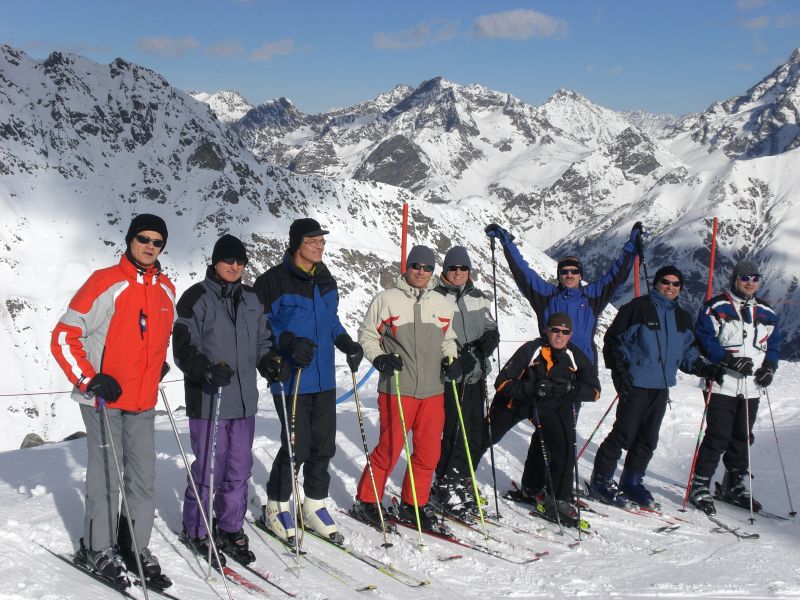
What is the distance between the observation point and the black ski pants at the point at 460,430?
7.52m

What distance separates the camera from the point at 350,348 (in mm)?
6305

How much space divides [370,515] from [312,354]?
6.07ft

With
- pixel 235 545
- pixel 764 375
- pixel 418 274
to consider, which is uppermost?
pixel 418 274

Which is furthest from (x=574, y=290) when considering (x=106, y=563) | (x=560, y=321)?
(x=106, y=563)

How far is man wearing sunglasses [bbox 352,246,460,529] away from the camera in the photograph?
670 centimetres

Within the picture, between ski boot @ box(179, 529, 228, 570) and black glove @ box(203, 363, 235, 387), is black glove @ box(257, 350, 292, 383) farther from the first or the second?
ski boot @ box(179, 529, 228, 570)

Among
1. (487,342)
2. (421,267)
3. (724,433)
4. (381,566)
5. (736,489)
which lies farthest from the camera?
(736,489)

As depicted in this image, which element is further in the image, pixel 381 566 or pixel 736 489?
pixel 736 489

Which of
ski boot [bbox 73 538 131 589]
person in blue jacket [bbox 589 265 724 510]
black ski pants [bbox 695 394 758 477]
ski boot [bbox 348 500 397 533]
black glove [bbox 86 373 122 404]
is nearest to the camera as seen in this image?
black glove [bbox 86 373 122 404]

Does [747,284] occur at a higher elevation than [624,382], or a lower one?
higher

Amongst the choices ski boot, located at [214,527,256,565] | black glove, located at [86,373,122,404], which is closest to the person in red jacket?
black glove, located at [86,373,122,404]

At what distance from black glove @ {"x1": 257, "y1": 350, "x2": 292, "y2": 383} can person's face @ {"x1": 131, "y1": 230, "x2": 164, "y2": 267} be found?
118 centimetres

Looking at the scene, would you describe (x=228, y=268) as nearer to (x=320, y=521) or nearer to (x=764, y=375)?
(x=320, y=521)

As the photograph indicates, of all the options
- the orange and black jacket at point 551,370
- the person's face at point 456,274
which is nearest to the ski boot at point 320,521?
the orange and black jacket at point 551,370
